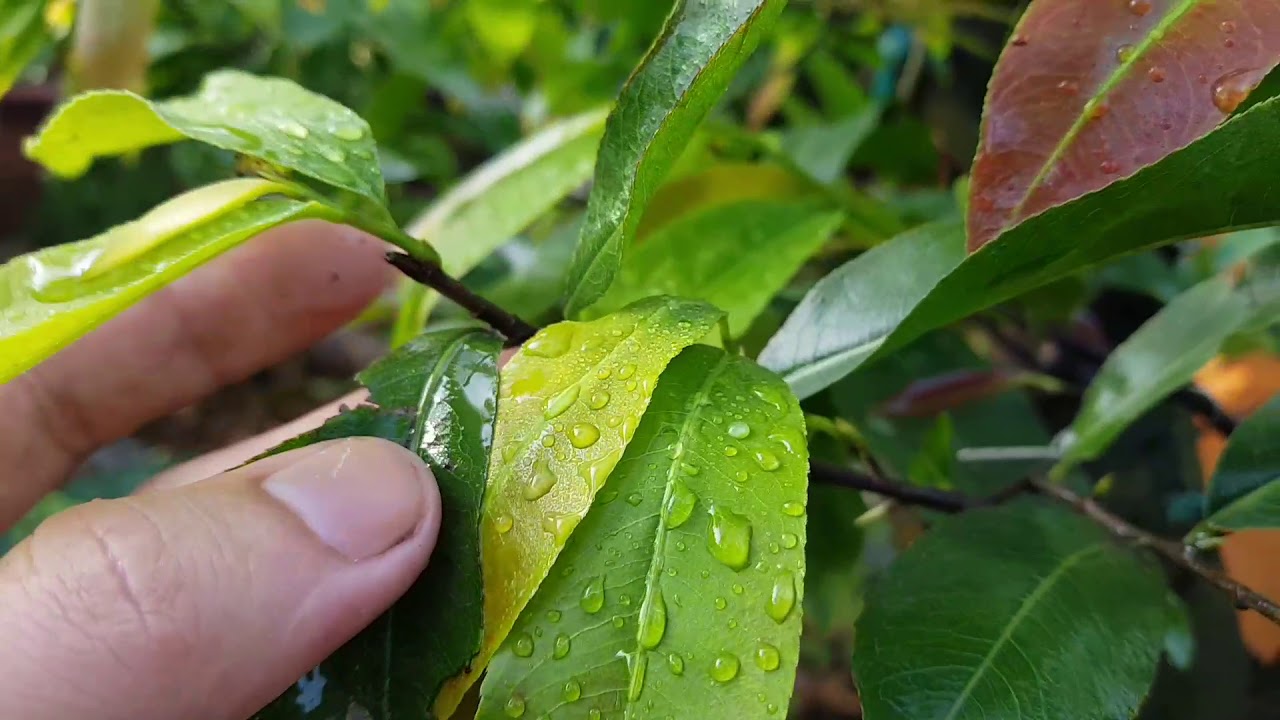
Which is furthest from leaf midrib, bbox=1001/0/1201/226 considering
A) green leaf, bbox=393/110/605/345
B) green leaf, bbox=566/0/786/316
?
green leaf, bbox=393/110/605/345

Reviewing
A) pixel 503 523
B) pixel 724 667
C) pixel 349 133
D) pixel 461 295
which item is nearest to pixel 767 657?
pixel 724 667

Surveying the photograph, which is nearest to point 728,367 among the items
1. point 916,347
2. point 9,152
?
point 916,347

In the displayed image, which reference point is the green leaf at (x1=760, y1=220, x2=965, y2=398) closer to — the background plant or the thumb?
the background plant

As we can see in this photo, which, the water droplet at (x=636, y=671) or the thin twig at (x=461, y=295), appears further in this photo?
the thin twig at (x=461, y=295)

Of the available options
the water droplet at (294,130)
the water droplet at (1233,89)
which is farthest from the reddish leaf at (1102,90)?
the water droplet at (294,130)

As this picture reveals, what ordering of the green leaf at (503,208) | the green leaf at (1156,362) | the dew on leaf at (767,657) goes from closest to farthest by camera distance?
1. the dew on leaf at (767,657)
2. the green leaf at (1156,362)
3. the green leaf at (503,208)

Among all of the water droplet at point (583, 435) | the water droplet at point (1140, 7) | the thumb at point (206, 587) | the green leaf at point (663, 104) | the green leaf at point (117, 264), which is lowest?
the thumb at point (206, 587)

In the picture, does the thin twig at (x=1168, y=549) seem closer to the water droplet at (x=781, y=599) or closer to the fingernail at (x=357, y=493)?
the water droplet at (x=781, y=599)
